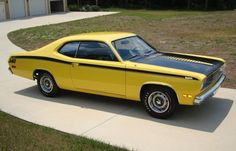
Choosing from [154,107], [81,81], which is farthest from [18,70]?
[154,107]

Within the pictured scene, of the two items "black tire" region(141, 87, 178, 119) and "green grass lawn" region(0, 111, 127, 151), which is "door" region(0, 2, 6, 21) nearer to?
"green grass lawn" region(0, 111, 127, 151)

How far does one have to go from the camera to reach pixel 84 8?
41125mm

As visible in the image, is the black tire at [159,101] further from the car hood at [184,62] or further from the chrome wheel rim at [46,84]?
the chrome wheel rim at [46,84]

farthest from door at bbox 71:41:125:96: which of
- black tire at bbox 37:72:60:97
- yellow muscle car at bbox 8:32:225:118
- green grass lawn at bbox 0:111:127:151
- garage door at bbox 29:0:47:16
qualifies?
garage door at bbox 29:0:47:16

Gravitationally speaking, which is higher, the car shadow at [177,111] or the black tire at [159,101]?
the black tire at [159,101]

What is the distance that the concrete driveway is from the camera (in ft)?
18.9

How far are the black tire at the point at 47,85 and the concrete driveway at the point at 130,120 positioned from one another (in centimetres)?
14

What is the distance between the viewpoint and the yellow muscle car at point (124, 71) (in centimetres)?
634

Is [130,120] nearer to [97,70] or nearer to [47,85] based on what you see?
[97,70]

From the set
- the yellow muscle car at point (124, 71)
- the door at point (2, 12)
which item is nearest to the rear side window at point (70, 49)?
the yellow muscle car at point (124, 71)

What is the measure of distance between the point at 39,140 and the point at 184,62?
9.80 ft

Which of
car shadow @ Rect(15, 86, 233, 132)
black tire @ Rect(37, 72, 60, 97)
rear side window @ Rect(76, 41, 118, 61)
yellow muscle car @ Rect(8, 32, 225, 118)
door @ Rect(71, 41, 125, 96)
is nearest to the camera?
yellow muscle car @ Rect(8, 32, 225, 118)

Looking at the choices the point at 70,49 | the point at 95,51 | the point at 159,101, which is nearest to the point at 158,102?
the point at 159,101

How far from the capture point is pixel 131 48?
7.42 metres
